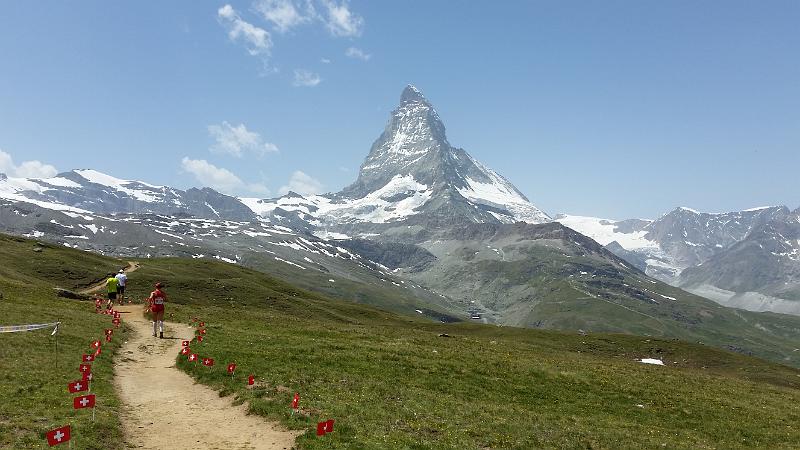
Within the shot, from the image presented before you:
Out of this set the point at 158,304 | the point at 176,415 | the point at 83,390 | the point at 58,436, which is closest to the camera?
the point at 58,436

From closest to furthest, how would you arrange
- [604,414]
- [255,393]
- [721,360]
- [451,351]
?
[255,393] → [604,414] → [451,351] → [721,360]

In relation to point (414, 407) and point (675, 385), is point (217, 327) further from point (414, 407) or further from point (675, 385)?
point (675, 385)

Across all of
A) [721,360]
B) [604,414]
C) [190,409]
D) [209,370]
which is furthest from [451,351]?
[721,360]

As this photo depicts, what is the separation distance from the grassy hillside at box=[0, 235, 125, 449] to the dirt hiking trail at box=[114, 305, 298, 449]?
94cm

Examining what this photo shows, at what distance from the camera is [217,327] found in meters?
51.6

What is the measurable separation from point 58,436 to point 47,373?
13367 millimetres

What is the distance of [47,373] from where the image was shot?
29328 millimetres

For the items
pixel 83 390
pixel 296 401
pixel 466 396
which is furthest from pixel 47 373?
pixel 466 396

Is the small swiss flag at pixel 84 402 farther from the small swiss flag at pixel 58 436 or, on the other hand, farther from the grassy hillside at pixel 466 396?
the grassy hillside at pixel 466 396

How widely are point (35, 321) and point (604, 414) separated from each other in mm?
44461

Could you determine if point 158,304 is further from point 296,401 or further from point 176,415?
point 296,401

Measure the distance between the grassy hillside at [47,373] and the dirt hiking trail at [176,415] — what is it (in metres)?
0.94

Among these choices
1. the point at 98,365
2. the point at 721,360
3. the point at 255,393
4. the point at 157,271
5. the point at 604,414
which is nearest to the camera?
the point at 255,393

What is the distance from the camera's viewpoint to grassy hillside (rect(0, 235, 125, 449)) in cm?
2128
